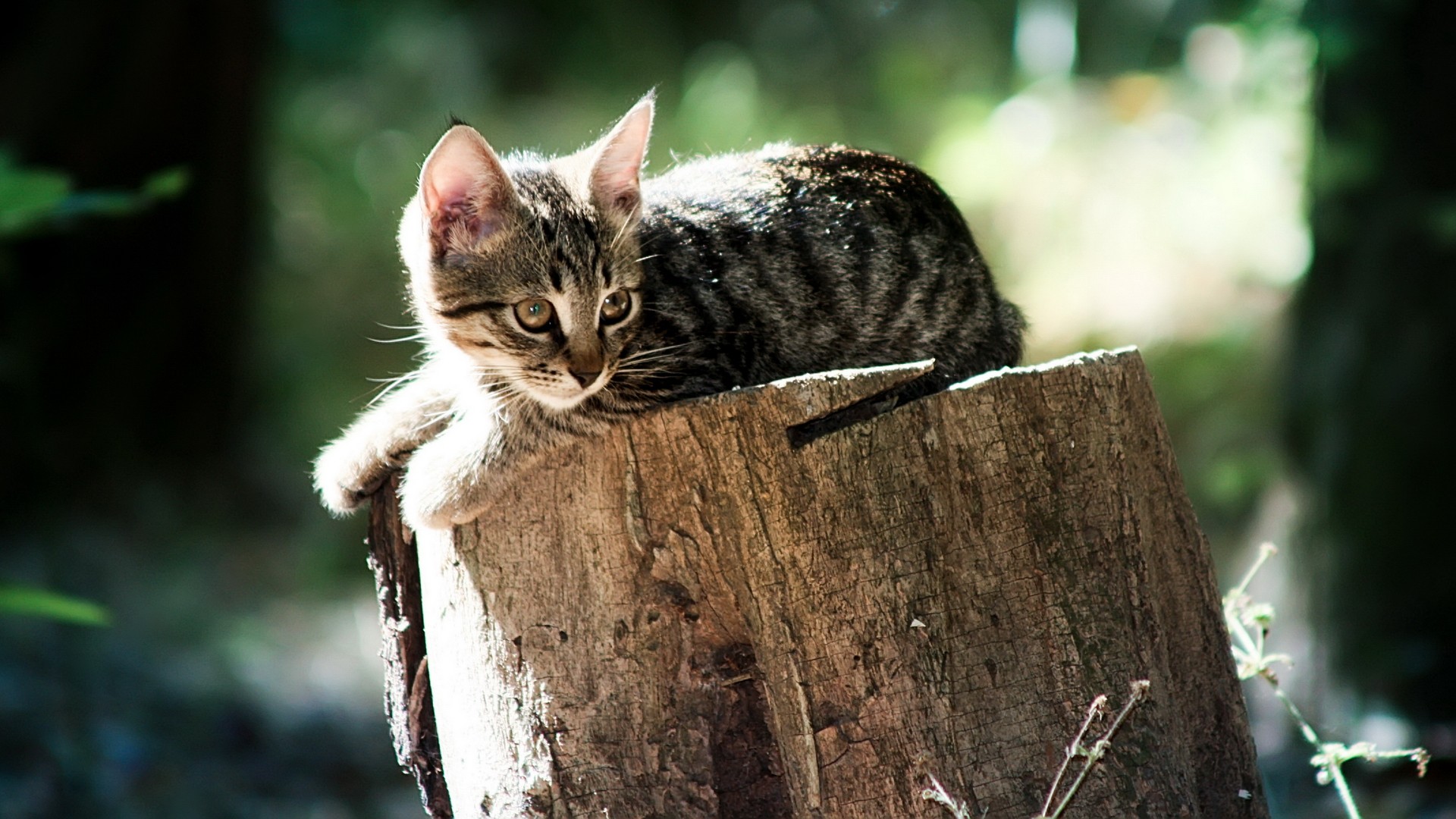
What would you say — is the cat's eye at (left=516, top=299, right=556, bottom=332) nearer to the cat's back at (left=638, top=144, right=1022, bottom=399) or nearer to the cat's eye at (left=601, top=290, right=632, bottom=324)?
the cat's eye at (left=601, top=290, right=632, bottom=324)

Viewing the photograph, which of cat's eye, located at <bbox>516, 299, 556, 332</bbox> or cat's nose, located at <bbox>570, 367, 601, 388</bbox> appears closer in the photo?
cat's nose, located at <bbox>570, 367, 601, 388</bbox>

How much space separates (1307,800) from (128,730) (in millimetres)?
5783

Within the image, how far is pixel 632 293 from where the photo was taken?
346 cm

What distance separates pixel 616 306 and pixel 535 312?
→ 8.5 inches

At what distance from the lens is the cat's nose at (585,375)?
326 centimetres

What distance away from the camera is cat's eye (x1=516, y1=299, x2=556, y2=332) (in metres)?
3.38

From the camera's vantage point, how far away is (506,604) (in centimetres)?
293

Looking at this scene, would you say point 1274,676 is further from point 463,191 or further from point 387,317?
point 387,317

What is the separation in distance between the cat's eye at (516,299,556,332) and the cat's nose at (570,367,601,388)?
19 centimetres

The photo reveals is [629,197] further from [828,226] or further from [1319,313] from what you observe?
[1319,313]

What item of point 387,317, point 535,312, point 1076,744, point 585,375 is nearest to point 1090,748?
point 1076,744

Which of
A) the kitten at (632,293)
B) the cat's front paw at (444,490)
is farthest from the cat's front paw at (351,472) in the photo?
the cat's front paw at (444,490)

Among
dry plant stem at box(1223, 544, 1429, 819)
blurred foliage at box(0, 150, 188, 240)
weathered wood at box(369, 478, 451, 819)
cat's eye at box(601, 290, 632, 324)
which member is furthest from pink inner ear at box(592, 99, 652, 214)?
dry plant stem at box(1223, 544, 1429, 819)

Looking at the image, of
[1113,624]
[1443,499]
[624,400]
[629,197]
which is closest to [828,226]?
[629,197]
